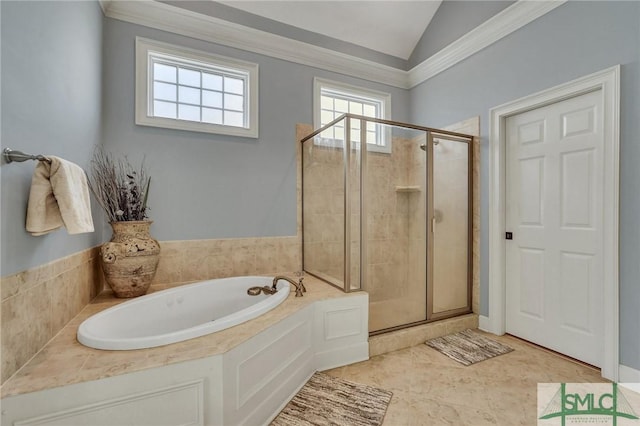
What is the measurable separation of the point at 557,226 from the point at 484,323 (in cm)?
111

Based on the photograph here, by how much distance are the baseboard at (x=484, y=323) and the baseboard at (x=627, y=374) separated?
90 cm

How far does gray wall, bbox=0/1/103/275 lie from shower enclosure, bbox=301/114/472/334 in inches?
71.2

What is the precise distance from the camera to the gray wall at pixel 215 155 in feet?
7.77

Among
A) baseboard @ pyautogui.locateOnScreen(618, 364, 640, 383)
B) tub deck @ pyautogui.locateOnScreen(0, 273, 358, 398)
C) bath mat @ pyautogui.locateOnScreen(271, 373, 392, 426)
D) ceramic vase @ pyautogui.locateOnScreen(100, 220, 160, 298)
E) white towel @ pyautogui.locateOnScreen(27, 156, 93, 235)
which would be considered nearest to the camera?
tub deck @ pyautogui.locateOnScreen(0, 273, 358, 398)

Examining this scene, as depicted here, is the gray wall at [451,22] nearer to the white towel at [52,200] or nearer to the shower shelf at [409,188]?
the shower shelf at [409,188]

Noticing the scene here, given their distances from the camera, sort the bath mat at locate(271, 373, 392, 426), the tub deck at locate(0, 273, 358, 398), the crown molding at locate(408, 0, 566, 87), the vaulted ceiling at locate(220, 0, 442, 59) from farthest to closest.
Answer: the vaulted ceiling at locate(220, 0, 442, 59), the crown molding at locate(408, 0, 566, 87), the bath mat at locate(271, 373, 392, 426), the tub deck at locate(0, 273, 358, 398)

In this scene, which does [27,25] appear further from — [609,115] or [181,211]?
[609,115]

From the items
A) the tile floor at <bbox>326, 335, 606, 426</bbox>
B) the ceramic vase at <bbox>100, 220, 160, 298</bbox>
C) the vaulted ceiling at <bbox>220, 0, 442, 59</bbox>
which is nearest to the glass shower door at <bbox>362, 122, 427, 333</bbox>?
the tile floor at <bbox>326, 335, 606, 426</bbox>

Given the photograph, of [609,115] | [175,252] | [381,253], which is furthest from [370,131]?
[175,252]

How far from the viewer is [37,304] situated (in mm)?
1314

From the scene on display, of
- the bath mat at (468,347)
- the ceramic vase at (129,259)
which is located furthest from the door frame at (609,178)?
the ceramic vase at (129,259)

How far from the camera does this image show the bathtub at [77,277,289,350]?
133 centimetres

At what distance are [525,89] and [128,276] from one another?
11.5 feet

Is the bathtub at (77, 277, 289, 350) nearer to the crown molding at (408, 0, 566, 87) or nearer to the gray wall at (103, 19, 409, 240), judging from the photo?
the gray wall at (103, 19, 409, 240)
